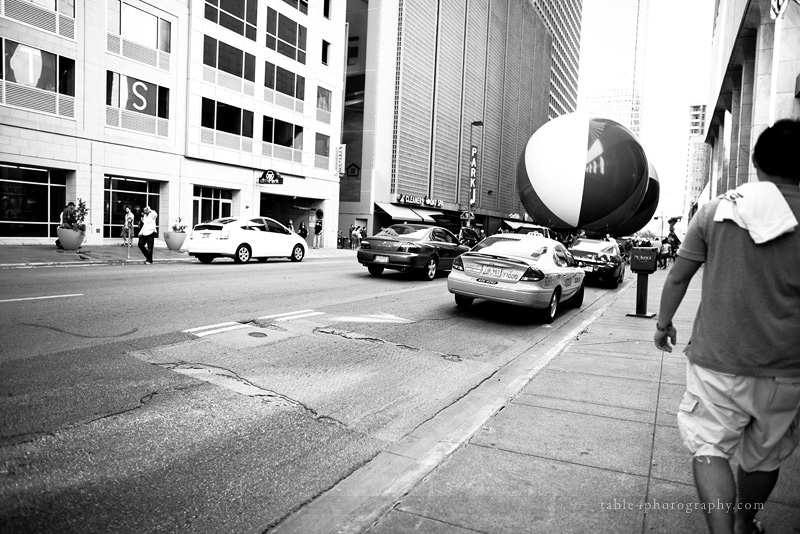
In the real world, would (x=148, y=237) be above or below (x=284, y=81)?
below

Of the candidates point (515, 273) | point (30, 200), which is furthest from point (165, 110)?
point (515, 273)

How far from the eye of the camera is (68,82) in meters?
22.8

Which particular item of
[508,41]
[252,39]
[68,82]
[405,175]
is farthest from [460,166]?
[68,82]

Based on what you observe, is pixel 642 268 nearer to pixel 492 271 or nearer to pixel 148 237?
pixel 492 271

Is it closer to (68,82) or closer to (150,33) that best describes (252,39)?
(150,33)

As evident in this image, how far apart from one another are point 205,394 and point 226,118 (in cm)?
2774

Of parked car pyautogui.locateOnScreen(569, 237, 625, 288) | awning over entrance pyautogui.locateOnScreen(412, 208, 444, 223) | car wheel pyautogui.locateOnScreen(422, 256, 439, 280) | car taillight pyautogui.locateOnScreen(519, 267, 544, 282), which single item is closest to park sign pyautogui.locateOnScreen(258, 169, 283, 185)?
awning over entrance pyautogui.locateOnScreen(412, 208, 444, 223)

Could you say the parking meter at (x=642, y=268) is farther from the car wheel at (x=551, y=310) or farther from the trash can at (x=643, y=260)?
the car wheel at (x=551, y=310)

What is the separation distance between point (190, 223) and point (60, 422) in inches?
1018

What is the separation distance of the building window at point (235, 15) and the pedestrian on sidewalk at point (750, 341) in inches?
1210

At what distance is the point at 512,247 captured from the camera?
33.2ft

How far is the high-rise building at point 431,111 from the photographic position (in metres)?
44.3

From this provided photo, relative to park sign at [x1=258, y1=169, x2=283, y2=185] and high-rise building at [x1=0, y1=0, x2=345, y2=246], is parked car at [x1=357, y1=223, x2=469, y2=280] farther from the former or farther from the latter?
park sign at [x1=258, y1=169, x2=283, y2=185]

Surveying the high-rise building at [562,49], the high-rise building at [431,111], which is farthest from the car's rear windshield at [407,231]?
the high-rise building at [562,49]
